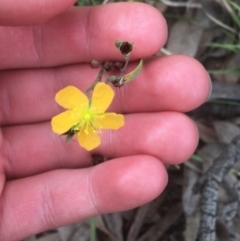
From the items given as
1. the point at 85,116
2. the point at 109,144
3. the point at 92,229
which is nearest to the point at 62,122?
the point at 85,116

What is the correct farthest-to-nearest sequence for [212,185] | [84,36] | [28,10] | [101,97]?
[212,185], [84,36], [101,97], [28,10]

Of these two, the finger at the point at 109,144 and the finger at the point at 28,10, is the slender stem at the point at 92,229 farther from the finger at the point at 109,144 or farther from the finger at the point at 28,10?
the finger at the point at 28,10

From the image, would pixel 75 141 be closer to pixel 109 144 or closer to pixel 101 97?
pixel 109 144

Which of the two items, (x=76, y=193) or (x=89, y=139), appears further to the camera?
(x=76, y=193)

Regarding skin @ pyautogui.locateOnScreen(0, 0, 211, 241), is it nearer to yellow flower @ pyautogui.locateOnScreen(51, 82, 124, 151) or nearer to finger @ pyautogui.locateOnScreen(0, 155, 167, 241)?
finger @ pyautogui.locateOnScreen(0, 155, 167, 241)

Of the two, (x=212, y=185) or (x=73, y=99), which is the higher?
(x=73, y=99)

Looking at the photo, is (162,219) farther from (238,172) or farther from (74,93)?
(74,93)
